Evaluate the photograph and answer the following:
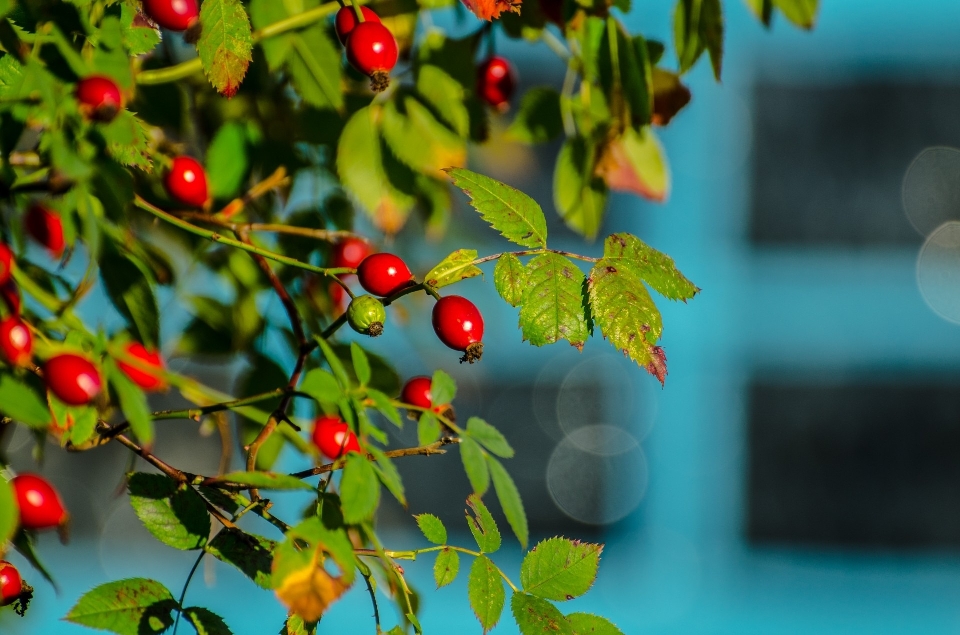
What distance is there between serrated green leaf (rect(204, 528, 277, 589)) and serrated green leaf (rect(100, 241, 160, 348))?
0.57 feet

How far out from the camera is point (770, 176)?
304 centimetres

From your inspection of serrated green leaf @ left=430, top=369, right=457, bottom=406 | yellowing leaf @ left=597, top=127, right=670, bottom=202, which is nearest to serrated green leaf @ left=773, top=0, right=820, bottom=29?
yellowing leaf @ left=597, top=127, right=670, bottom=202

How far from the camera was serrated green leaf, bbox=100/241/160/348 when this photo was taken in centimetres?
68

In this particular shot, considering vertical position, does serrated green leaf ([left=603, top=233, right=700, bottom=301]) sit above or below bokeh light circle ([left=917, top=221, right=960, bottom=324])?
below

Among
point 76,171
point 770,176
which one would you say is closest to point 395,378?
point 76,171

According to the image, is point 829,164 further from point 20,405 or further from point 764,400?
point 20,405

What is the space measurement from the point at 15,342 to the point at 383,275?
22 cm

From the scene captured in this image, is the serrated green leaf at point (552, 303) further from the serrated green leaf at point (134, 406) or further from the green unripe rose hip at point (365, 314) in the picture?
the serrated green leaf at point (134, 406)

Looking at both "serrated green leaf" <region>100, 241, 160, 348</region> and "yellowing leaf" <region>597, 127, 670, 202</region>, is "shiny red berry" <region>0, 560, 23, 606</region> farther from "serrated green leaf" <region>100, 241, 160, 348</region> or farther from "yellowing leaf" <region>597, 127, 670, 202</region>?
"yellowing leaf" <region>597, 127, 670, 202</region>

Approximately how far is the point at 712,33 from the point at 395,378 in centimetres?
38

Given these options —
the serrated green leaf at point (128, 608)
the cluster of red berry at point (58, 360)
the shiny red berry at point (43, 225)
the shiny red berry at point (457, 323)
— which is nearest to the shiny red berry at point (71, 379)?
the cluster of red berry at point (58, 360)

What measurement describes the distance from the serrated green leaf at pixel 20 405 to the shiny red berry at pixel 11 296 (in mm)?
145

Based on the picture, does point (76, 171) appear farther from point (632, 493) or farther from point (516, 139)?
point (632, 493)

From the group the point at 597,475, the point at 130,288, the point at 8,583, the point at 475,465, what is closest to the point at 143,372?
the point at 130,288
